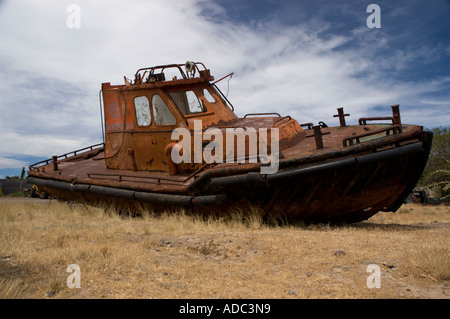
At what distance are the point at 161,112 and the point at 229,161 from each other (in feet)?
7.77

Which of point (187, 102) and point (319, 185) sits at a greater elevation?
point (187, 102)

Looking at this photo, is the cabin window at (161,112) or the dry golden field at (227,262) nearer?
the dry golden field at (227,262)

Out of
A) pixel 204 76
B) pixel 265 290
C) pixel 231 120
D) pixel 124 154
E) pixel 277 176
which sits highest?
pixel 204 76

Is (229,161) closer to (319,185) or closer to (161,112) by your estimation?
(319,185)

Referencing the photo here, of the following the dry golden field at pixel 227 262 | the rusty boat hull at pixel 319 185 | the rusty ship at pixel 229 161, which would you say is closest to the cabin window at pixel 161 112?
the rusty ship at pixel 229 161

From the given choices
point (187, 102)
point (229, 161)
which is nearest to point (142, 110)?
point (187, 102)

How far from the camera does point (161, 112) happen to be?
8297 mm

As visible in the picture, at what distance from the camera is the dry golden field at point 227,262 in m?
3.34

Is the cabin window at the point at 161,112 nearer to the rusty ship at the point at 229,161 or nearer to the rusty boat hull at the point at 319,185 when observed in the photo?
the rusty ship at the point at 229,161

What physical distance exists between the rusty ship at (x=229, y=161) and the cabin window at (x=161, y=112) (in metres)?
0.02
